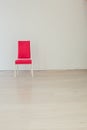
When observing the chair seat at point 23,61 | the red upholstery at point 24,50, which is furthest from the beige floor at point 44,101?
the red upholstery at point 24,50

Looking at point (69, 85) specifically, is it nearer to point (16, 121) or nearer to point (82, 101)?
point (82, 101)

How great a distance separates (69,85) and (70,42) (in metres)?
1.58

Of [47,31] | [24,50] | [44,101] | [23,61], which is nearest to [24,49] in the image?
[24,50]

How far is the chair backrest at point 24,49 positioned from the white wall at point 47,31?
154 mm

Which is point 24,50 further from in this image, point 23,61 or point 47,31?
point 47,31

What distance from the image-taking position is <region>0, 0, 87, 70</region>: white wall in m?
5.64

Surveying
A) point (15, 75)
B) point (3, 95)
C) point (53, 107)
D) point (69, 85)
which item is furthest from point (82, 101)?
point (15, 75)

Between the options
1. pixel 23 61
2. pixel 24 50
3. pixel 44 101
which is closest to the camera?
pixel 44 101

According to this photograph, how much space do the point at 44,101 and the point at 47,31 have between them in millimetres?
2479

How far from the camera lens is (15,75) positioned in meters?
5.39

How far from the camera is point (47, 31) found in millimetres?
Result: 5727

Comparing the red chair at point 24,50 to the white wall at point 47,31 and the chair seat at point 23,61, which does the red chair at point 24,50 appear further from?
the chair seat at point 23,61

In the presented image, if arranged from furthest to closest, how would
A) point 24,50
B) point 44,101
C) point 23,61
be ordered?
point 24,50 < point 23,61 < point 44,101

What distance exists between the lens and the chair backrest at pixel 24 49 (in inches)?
222
